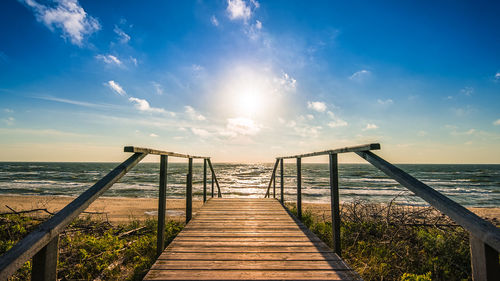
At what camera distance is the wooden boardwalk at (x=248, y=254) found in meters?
2.11

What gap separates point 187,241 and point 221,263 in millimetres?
832

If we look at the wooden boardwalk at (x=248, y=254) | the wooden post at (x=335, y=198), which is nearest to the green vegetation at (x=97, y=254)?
the wooden boardwalk at (x=248, y=254)

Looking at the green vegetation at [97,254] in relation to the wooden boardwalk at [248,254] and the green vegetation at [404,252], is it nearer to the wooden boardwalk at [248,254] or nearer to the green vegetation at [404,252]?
the wooden boardwalk at [248,254]

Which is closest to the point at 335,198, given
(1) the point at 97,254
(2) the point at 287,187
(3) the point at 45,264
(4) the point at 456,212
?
(4) the point at 456,212

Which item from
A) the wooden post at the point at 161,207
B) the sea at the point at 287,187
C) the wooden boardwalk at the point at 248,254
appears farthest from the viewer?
the sea at the point at 287,187

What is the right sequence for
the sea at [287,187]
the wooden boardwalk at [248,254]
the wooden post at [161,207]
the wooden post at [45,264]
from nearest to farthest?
the wooden post at [45,264]
the wooden boardwalk at [248,254]
the wooden post at [161,207]
the sea at [287,187]

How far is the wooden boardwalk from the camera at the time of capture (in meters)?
2.11

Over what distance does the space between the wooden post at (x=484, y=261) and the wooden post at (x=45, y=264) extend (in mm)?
1996

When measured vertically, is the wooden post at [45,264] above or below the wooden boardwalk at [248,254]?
above

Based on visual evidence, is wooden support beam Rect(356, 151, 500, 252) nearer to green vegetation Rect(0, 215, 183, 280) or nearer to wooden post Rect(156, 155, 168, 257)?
wooden post Rect(156, 155, 168, 257)

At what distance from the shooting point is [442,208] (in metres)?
1.18

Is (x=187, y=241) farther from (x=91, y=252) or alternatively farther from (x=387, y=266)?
(x=387, y=266)

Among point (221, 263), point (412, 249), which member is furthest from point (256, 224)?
point (412, 249)

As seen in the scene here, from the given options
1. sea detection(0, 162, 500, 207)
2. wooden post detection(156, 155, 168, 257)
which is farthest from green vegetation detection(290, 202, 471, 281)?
wooden post detection(156, 155, 168, 257)
